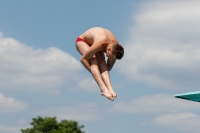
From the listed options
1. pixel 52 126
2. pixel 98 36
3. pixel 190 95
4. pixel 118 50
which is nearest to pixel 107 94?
pixel 118 50

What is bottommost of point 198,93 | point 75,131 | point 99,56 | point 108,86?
point 108,86

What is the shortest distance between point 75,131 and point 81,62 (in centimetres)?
6381

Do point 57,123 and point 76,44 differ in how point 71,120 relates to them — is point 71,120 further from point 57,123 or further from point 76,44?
point 76,44

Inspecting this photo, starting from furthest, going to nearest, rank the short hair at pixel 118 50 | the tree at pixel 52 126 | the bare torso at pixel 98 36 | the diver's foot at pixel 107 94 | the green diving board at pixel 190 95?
the tree at pixel 52 126
the green diving board at pixel 190 95
the bare torso at pixel 98 36
the diver's foot at pixel 107 94
the short hair at pixel 118 50

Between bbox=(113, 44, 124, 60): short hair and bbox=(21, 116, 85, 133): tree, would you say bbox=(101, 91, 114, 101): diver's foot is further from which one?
bbox=(21, 116, 85, 133): tree

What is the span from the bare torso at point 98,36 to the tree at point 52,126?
63.5m

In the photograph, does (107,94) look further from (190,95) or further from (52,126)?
(52,126)

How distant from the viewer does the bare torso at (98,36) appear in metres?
13.2

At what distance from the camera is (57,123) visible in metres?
81.2

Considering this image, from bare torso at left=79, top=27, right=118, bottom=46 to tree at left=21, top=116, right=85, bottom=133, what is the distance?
63483mm

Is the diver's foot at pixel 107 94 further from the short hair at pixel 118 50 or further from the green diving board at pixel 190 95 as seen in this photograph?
the green diving board at pixel 190 95

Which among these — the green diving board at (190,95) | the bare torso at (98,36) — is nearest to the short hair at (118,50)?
the bare torso at (98,36)

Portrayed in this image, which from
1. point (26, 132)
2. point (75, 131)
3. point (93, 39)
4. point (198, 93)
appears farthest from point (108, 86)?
point (26, 132)

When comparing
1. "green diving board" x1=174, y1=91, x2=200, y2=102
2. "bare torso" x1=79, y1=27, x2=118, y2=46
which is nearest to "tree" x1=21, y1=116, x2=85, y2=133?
"green diving board" x1=174, y1=91, x2=200, y2=102
